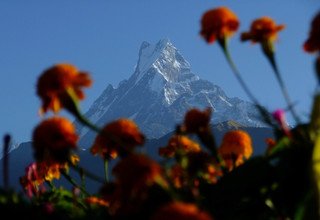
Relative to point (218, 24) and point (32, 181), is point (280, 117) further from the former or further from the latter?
point (32, 181)

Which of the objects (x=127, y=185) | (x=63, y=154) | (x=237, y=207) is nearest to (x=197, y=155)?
(x=237, y=207)

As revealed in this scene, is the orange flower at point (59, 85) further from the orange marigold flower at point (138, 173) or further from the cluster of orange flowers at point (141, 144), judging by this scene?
the orange marigold flower at point (138, 173)

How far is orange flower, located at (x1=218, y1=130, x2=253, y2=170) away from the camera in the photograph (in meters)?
3.83

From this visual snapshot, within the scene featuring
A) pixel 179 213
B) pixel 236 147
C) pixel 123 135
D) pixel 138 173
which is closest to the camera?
pixel 179 213

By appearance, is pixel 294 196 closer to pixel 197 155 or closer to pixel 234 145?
pixel 197 155

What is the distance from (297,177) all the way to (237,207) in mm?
275

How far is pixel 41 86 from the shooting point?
2.90m

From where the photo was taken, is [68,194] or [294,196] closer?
[294,196]

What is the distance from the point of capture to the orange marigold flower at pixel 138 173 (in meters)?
2.01

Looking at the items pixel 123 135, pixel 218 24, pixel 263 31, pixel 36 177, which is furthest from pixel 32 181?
pixel 263 31

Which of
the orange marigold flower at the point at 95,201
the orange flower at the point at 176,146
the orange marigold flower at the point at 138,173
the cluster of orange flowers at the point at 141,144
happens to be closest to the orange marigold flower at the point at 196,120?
the cluster of orange flowers at the point at 141,144

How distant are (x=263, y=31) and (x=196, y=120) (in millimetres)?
695

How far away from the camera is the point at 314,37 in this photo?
9.80 feet

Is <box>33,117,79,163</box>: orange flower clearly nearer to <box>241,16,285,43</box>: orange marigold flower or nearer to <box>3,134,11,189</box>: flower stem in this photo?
<box>3,134,11,189</box>: flower stem
